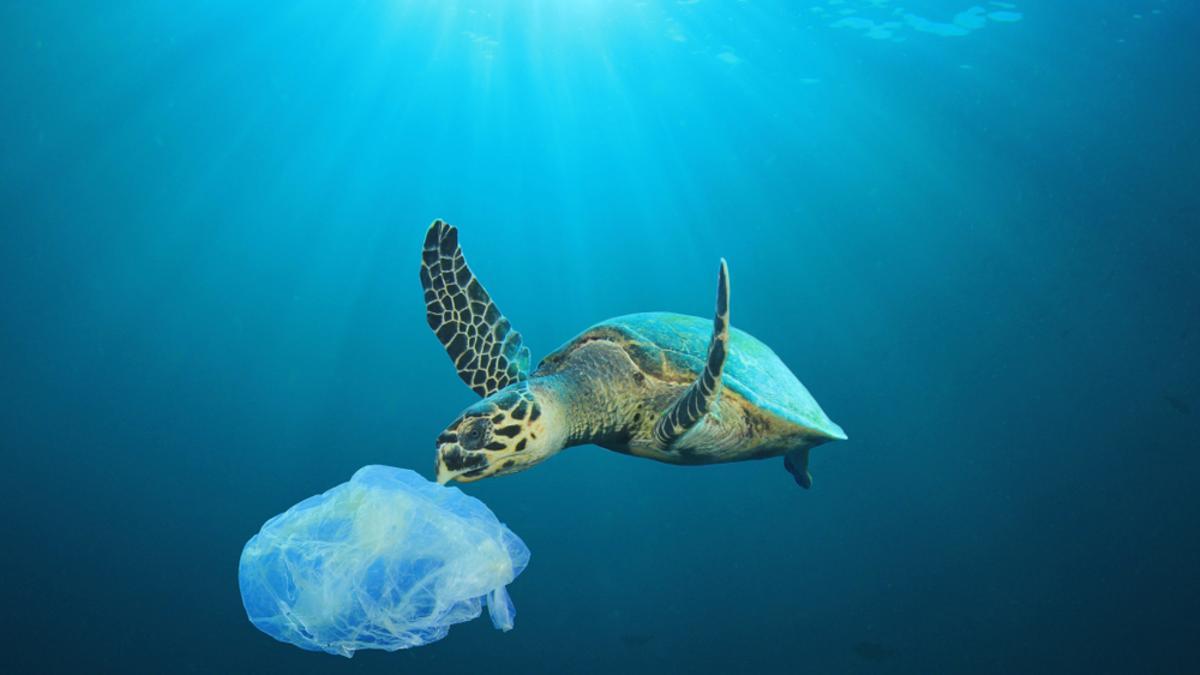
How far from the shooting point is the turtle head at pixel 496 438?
2.39 metres

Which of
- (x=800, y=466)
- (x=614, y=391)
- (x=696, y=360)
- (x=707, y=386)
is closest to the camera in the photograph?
(x=707, y=386)

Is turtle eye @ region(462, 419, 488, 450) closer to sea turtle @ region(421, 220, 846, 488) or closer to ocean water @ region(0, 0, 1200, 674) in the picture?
sea turtle @ region(421, 220, 846, 488)

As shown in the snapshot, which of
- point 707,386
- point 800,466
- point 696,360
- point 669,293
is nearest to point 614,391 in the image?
point 696,360

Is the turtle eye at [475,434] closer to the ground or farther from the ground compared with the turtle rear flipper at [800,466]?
farther from the ground

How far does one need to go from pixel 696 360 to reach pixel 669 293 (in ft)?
119

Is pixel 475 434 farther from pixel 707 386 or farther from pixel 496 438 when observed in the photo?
pixel 707 386

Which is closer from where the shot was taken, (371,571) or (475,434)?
(371,571)

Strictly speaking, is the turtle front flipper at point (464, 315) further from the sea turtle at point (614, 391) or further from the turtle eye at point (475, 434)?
the turtle eye at point (475, 434)

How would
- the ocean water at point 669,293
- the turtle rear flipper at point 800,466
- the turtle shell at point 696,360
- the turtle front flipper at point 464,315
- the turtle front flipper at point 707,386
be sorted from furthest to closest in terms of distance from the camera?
the ocean water at point 669,293 → the turtle rear flipper at point 800,466 → the turtle front flipper at point 464,315 → the turtle shell at point 696,360 → the turtle front flipper at point 707,386

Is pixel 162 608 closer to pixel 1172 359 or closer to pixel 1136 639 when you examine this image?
pixel 1136 639

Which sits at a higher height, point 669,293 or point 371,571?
point 371,571

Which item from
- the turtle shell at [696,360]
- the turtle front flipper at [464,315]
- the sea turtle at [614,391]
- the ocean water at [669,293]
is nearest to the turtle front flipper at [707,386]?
the sea turtle at [614,391]

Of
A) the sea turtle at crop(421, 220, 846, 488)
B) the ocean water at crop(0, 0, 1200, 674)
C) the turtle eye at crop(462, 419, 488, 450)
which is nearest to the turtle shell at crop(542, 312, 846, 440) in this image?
the sea turtle at crop(421, 220, 846, 488)

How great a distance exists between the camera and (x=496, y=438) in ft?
7.98
